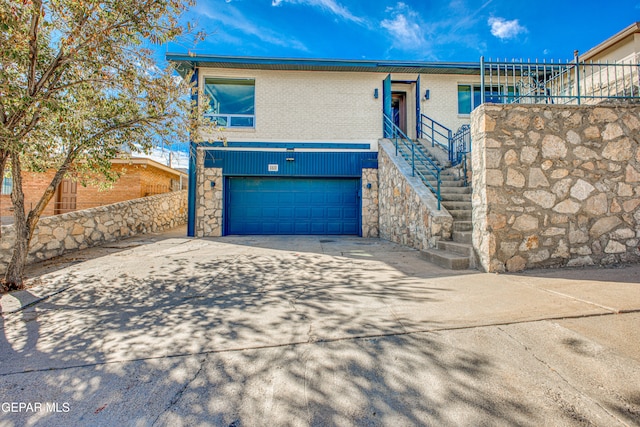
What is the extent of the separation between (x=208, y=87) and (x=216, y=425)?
1111cm

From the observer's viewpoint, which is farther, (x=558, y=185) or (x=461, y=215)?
(x=461, y=215)

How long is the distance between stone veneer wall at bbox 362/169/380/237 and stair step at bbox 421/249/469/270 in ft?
15.7

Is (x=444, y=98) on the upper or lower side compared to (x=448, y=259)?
upper

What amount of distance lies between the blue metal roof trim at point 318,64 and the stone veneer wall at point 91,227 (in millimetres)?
5311

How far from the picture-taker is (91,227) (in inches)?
304

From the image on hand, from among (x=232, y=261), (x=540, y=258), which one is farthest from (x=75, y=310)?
(x=540, y=258)

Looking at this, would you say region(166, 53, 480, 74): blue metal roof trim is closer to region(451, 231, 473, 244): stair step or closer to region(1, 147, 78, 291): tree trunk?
region(1, 147, 78, 291): tree trunk

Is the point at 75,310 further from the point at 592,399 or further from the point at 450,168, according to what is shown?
the point at 450,168

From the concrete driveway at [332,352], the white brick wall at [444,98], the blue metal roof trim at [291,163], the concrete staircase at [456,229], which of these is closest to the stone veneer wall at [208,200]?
the blue metal roof trim at [291,163]

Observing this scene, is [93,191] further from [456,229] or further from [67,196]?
[456,229]

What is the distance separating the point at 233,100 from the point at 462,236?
29.6ft

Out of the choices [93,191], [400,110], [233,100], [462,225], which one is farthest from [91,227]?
[400,110]

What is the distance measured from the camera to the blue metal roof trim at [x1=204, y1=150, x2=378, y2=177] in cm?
994

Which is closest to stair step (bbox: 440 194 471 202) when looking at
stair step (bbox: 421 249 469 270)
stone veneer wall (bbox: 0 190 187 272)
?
stair step (bbox: 421 249 469 270)
